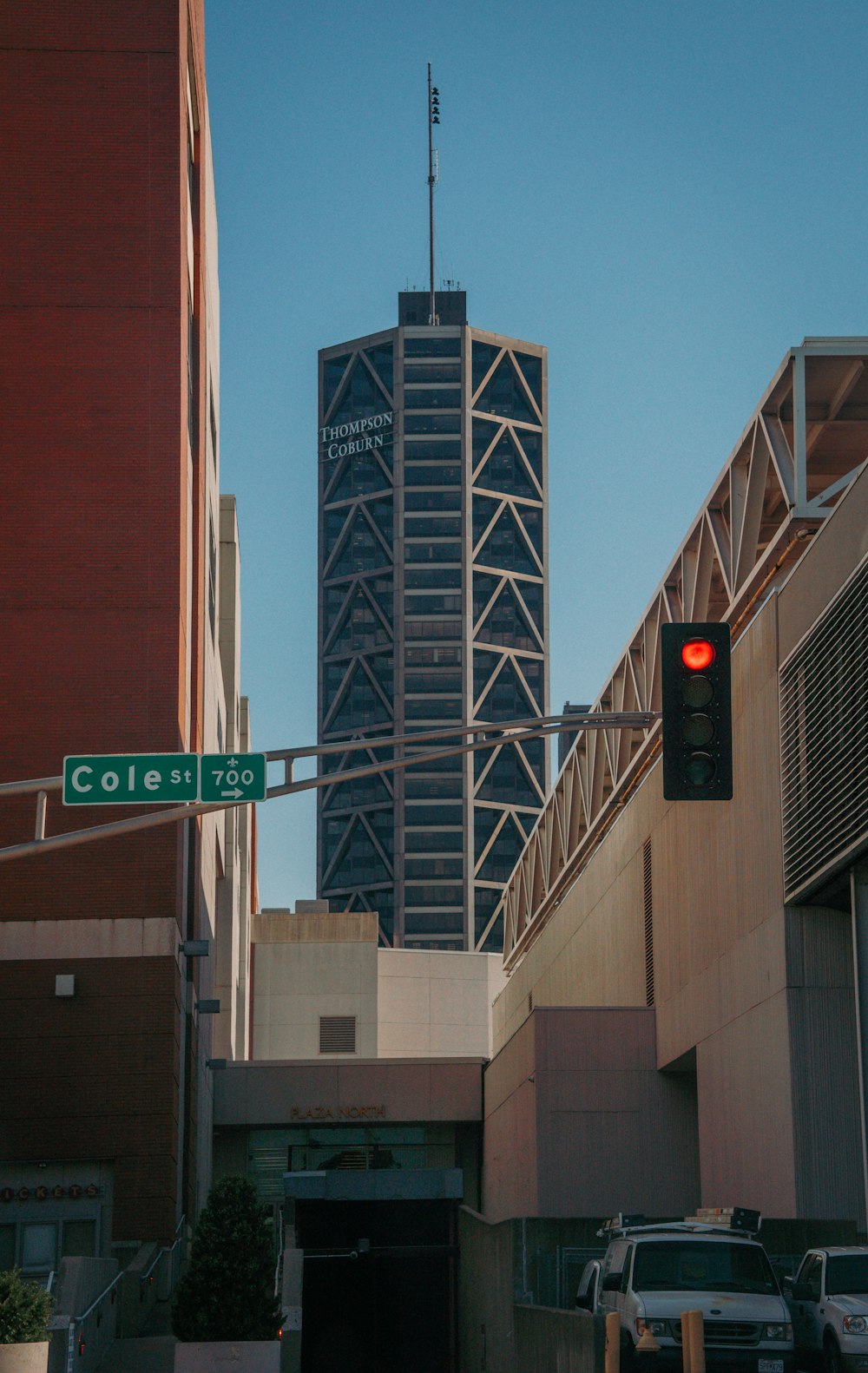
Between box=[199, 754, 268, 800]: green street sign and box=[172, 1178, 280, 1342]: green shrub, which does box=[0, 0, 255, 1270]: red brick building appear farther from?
box=[199, 754, 268, 800]: green street sign

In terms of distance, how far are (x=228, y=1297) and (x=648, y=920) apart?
57.5 feet

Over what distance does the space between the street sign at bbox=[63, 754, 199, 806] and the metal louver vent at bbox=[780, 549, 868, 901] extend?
8.94 m

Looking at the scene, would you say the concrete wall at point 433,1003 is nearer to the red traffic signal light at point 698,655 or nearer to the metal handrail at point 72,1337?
the metal handrail at point 72,1337

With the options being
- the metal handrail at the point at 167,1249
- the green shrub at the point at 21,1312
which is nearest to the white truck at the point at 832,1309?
the green shrub at the point at 21,1312

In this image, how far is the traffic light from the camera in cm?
1525

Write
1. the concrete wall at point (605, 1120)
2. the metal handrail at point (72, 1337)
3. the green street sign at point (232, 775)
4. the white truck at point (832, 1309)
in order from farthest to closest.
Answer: the concrete wall at point (605, 1120) → the metal handrail at point (72, 1337) → the green street sign at point (232, 775) → the white truck at point (832, 1309)

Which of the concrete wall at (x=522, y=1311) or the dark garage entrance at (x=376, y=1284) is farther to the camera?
the dark garage entrance at (x=376, y=1284)

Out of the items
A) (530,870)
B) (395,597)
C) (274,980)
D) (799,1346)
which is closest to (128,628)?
(799,1346)

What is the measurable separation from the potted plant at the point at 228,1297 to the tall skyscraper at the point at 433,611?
12933 cm

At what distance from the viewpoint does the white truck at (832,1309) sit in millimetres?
17188

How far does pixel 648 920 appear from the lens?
38.3 m

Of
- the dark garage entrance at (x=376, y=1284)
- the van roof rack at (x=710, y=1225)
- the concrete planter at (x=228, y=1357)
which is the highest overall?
the van roof rack at (x=710, y=1225)

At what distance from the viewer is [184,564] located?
35938mm

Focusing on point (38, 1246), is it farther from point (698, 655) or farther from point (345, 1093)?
point (345, 1093)
